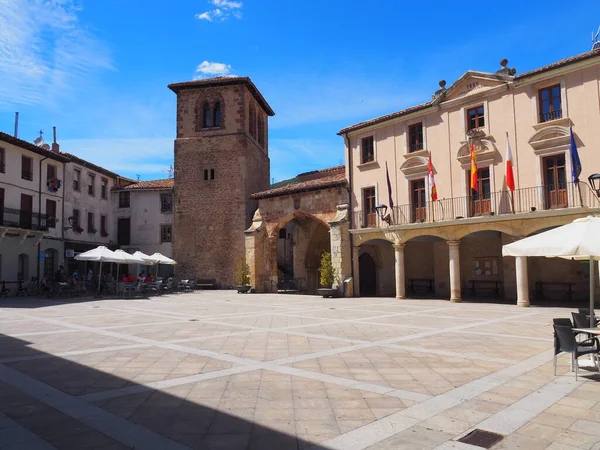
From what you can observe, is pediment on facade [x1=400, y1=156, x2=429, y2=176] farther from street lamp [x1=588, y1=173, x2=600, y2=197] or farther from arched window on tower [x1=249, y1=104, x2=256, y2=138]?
arched window on tower [x1=249, y1=104, x2=256, y2=138]

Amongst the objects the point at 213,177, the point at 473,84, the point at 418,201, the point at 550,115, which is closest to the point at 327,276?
the point at 418,201

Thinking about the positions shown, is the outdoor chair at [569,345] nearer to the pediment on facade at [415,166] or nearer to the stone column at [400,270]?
the stone column at [400,270]

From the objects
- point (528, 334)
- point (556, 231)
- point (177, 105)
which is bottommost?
point (528, 334)

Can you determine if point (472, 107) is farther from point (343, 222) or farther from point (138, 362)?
point (138, 362)

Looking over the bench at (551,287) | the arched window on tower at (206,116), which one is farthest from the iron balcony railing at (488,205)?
the arched window on tower at (206,116)

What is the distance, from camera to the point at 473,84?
1938 cm

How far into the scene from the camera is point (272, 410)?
4.68m

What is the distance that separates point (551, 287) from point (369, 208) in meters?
8.92

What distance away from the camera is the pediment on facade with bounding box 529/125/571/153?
16531mm

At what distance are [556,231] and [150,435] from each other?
6539 mm

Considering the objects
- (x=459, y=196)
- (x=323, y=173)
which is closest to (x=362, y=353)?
(x=459, y=196)

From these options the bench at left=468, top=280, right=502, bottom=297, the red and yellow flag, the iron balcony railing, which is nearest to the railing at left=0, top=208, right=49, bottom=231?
the iron balcony railing

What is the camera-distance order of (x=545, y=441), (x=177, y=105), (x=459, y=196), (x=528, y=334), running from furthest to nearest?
(x=177, y=105)
(x=459, y=196)
(x=528, y=334)
(x=545, y=441)

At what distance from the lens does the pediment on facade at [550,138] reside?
1653 cm
